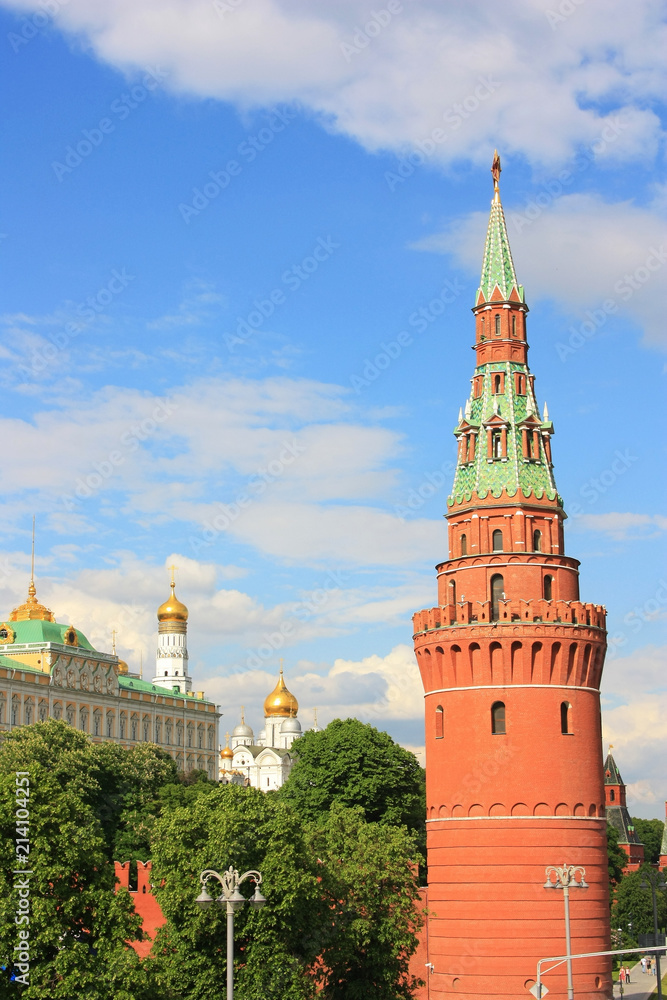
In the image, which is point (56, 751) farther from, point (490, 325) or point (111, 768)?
point (490, 325)

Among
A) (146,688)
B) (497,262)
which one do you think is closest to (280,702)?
(146,688)

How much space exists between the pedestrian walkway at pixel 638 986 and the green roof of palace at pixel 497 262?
41.1 metres

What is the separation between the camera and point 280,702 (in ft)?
630

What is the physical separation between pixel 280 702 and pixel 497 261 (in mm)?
131667

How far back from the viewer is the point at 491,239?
67688mm

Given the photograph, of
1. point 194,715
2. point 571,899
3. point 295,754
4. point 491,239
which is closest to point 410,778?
point 295,754

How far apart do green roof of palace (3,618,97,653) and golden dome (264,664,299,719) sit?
51.1 metres

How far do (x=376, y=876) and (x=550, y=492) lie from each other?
19.0 meters

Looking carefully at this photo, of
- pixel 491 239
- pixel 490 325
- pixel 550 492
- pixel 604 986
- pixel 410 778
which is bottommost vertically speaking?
pixel 604 986

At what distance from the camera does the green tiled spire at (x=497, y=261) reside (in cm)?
6644

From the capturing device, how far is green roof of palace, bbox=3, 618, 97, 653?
14175cm

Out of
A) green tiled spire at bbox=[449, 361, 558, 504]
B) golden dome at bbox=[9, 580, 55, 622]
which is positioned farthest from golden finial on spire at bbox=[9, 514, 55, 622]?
green tiled spire at bbox=[449, 361, 558, 504]

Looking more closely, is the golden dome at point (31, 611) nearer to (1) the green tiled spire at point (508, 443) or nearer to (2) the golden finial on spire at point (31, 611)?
(2) the golden finial on spire at point (31, 611)

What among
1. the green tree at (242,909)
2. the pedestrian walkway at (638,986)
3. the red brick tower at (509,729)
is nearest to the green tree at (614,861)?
the pedestrian walkway at (638,986)
